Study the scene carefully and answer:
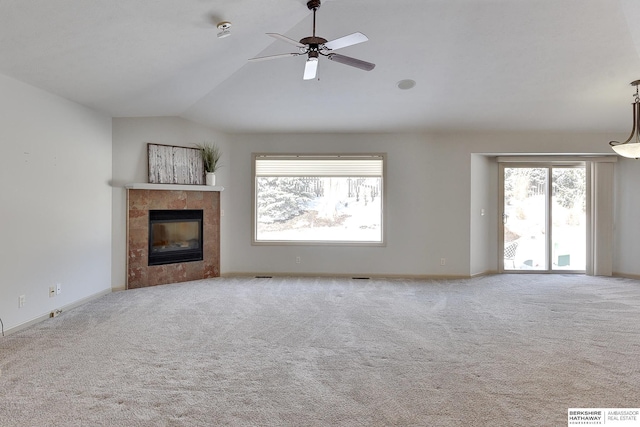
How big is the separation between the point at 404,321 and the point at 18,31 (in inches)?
171

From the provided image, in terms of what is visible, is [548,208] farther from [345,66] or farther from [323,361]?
[323,361]

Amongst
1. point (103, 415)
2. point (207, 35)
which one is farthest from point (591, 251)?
point (103, 415)

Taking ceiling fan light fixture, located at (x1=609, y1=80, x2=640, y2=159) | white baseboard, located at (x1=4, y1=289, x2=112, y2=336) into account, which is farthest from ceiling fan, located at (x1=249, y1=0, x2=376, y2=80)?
ceiling fan light fixture, located at (x1=609, y1=80, x2=640, y2=159)

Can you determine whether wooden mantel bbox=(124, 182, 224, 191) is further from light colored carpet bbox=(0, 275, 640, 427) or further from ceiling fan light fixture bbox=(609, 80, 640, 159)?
ceiling fan light fixture bbox=(609, 80, 640, 159)

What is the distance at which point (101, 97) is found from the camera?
4367 mm

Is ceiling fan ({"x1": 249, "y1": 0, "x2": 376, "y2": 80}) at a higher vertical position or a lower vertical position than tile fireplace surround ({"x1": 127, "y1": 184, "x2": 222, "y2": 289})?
higher

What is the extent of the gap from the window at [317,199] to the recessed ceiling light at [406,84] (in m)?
1.55

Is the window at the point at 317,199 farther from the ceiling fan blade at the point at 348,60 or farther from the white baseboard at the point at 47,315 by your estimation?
the ceiling fan blade at the point at 348,60

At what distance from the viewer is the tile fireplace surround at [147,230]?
5.23 m

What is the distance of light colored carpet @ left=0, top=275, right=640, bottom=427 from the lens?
6.98 feet

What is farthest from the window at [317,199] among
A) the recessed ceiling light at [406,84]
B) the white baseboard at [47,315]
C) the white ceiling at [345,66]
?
the white baseboard at [47,315]

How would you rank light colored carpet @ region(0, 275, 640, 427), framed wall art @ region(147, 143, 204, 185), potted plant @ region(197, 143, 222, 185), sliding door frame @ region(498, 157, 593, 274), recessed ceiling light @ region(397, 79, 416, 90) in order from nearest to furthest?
light colored carpet @ region(0, 275, 640, 427) → recessed ceiling light @ region(397, 79, 416, 90) → framed wall art @ region(147, 143, 204, 185) → potted plant @ region(197, 143, 222, 185) → sliding door frame @ region(498, 157, 593, 274)

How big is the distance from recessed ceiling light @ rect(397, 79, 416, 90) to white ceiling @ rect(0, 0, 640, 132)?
0.31 feet

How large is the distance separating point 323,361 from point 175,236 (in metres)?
3.78
